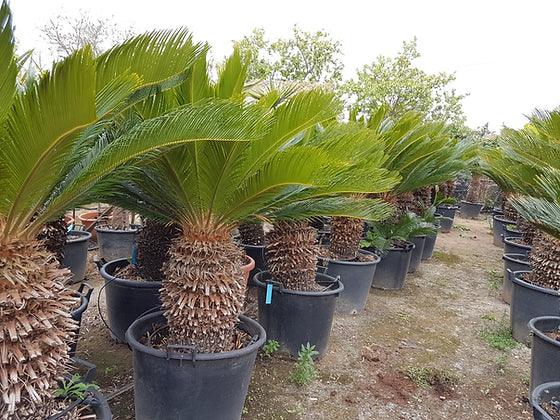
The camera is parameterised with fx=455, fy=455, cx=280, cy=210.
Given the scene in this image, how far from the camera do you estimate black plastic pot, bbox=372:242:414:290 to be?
18.1ft

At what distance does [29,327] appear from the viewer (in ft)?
5.17

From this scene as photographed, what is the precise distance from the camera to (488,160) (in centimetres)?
613

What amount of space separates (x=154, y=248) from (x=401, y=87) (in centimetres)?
1149

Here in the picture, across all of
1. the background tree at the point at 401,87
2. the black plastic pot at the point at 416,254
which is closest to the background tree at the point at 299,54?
the background tree at the point at 401,87

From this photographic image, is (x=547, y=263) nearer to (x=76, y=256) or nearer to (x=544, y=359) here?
(x=544, y=359)

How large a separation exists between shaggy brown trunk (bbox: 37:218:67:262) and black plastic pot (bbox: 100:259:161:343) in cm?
37

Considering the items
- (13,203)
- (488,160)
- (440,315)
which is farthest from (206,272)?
(488,160)

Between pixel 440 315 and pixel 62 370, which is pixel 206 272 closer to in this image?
pixel 62 370

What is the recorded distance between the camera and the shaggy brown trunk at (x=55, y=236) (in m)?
3.34

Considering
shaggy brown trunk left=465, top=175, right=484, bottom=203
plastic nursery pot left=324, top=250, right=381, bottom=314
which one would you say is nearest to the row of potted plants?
plastic nursery pot left=324, top=250, right=381, bottom=314

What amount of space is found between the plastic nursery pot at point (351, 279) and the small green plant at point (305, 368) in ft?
3.85

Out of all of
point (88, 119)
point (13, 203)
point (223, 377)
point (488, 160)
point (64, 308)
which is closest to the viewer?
point (88, 119)

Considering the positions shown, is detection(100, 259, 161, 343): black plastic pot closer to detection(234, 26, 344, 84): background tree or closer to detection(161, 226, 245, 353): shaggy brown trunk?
detection(161, 226, 245, 353): shaggy brown trunk

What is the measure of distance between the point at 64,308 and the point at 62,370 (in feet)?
0.86
